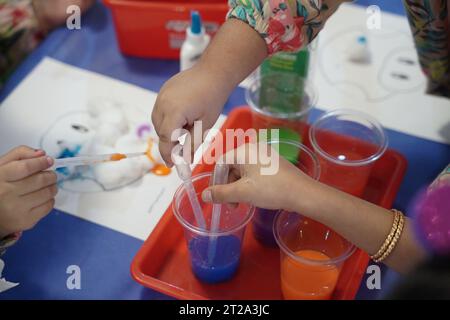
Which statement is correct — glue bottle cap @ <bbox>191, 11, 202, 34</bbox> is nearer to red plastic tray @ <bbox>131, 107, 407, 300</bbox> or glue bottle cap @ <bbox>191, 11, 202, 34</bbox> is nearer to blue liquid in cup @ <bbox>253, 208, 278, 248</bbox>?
red plastic tray @ <bbox>131, 107, 407, 300</bbox>

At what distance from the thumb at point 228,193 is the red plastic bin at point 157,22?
0.47 meters

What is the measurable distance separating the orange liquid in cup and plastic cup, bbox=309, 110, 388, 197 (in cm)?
15

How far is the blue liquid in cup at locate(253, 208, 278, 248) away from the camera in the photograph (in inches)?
28.5

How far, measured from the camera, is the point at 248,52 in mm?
700

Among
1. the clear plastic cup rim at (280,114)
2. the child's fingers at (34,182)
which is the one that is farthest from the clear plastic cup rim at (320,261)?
the child's fingers at (34,182)

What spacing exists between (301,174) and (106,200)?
358 millimetres

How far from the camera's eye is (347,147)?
842 millimetres

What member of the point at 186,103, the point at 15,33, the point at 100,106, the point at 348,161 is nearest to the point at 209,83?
the point at 186,103

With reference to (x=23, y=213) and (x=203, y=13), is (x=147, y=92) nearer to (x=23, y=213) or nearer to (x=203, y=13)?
(x=203, y=13)

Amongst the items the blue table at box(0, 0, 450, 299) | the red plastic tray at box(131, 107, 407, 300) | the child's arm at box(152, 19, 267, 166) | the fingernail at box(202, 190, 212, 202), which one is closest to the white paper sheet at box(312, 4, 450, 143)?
the blue table at box(0, 0, 450, 299)

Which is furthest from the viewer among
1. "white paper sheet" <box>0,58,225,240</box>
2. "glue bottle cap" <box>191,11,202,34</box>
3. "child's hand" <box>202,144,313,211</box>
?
"glue bottle cap" <box>191,11,202,34</box>

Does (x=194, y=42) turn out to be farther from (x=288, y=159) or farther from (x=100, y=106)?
(x=288, y=159)

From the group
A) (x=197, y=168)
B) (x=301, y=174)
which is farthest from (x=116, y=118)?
(x=301, y=174)

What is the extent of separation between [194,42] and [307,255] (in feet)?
1.47
